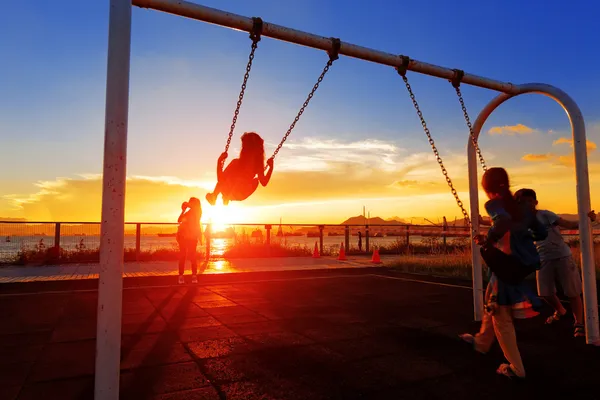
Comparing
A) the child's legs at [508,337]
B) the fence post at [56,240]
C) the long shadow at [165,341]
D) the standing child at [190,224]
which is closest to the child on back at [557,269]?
the child's legs at [508,337]

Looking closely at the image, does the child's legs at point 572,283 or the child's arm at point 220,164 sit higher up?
the child's arm at point 220,164

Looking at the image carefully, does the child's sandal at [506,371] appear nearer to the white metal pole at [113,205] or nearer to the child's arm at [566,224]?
the child's arm at [566,224]

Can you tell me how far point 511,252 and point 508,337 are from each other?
2.51 ft

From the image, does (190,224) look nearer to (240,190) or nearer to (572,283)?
(240,190)

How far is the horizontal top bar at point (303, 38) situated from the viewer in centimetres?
401

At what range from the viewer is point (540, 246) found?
5906 millimetres

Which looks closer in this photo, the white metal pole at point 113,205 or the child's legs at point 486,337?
the white metal pole at point 113,205

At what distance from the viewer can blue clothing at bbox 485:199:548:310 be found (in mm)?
3732

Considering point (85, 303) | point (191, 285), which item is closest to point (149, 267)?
point (191, 285)

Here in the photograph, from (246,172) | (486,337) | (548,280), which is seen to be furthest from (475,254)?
(246,172)

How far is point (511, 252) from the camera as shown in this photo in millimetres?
3842

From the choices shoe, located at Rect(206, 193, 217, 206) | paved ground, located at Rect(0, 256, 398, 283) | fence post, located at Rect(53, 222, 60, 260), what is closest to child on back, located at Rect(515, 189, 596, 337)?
shoe, located at Rect(206, 193, 217, 206)

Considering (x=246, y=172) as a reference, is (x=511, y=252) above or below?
below

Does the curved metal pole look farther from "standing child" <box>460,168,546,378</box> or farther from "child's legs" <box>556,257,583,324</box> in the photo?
"standing child" <box>460,168,546,378</box>
